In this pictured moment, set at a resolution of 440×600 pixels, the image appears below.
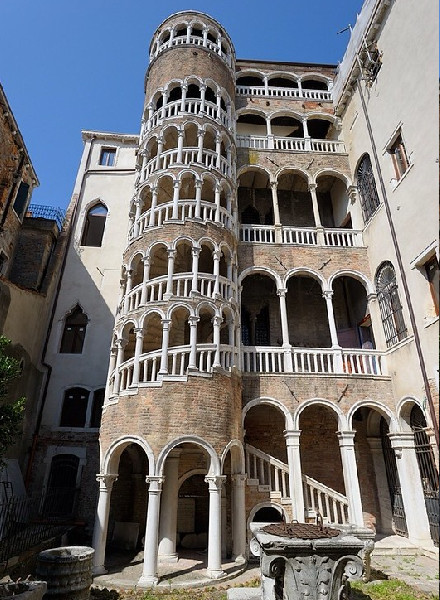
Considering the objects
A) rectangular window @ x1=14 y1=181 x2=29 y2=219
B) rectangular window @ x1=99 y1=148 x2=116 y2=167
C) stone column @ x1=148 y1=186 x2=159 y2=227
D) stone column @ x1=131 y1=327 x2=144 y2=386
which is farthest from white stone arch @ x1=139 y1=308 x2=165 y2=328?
rectangular window @ x1=99 y1=148 x2=116 y2=167

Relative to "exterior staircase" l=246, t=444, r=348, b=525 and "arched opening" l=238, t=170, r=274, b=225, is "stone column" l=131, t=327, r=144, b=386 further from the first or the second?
"arched opening" l=238, t=170, r=274, b=225

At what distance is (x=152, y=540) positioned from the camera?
10109 mm

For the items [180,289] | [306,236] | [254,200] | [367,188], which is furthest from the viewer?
[254,200]

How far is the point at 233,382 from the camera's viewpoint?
12.9m

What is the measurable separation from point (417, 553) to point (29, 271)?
1866cm

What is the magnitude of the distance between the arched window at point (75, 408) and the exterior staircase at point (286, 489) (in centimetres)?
774

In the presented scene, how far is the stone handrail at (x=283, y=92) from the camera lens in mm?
22406

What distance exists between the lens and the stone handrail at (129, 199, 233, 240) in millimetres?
15023

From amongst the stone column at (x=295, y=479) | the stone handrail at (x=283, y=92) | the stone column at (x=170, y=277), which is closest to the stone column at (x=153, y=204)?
the stone column at (x=170, y=277)

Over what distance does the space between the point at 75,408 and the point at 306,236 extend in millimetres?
13020

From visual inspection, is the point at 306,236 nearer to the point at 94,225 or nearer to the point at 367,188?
the point at 367,188

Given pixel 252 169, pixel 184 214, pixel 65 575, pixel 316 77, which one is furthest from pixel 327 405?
pixel 316 77

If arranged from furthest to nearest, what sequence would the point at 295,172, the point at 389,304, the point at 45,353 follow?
the point at 295,172 < the point at 45,353 < the point at 389,304

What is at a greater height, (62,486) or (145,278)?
(145,278)
